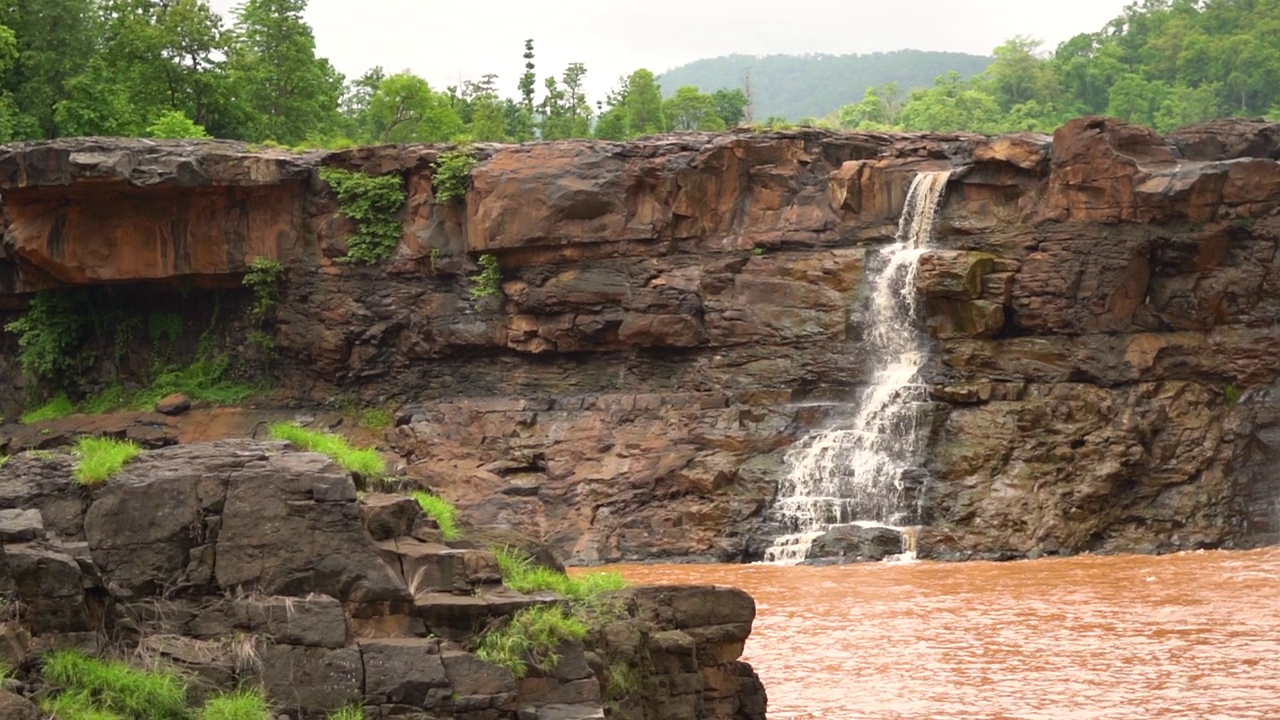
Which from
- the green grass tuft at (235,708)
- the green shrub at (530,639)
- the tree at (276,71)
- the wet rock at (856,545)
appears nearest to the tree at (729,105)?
the tree at (276,71)

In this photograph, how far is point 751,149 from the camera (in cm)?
3300

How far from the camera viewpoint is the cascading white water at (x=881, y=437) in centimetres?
2878

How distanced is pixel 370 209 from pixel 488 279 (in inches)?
123

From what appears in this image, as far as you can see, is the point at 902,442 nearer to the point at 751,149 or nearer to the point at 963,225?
the point at 963,225

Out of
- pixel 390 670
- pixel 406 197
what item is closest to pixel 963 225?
pixel 406 197

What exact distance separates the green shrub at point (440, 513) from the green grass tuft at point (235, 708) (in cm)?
246

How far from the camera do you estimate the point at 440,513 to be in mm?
13891

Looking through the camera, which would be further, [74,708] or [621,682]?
[621,682]

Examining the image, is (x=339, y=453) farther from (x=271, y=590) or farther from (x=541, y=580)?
(x=271, y=590)

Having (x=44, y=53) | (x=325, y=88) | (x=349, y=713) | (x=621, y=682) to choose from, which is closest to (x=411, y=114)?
(x=325, y=88)

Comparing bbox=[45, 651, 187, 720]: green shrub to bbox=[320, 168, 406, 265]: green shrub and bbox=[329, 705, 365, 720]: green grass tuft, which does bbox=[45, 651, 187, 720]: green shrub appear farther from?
bbox=[320, 168, 406, 265]: green shrub

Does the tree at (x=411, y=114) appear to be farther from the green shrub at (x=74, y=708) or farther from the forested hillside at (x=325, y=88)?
the green shrub at (x=74, y=708)

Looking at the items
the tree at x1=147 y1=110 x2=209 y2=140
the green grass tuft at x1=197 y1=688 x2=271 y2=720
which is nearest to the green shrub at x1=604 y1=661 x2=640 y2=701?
the green grass tuft at x1=197 y1=688 x2=271 y2=720

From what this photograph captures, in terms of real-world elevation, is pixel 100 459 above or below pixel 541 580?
above
